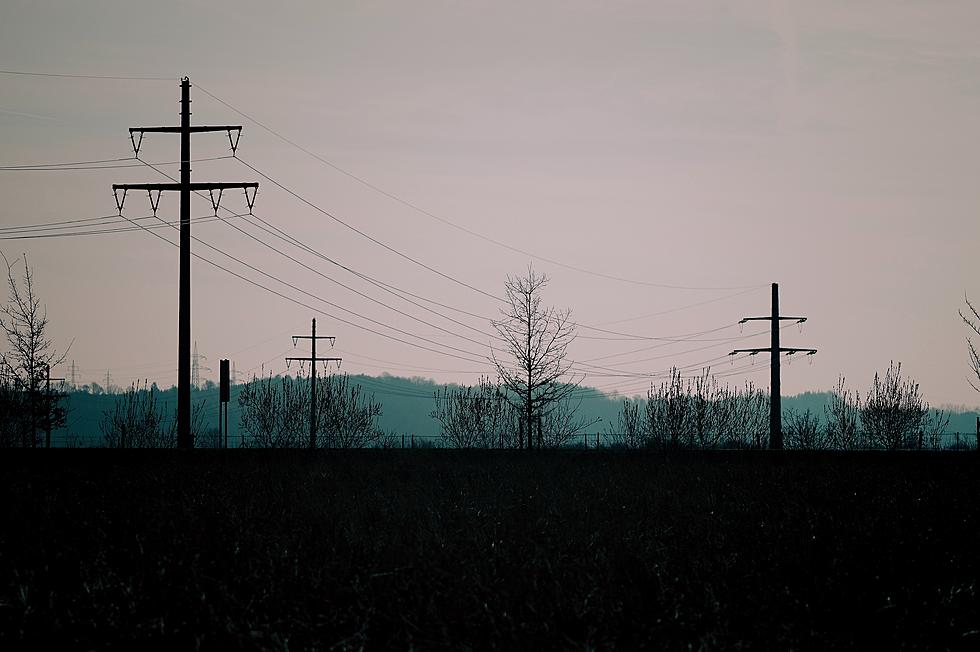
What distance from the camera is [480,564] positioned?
8891 millimetres

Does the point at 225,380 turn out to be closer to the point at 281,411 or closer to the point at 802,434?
the point at 281,411

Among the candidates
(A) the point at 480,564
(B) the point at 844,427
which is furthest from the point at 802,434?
(A) the point at 480,564

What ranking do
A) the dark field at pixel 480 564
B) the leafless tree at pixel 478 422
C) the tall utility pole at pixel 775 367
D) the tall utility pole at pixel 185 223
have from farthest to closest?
the leafless tree at pixel 478 422 → the tall utility pole at pixel 775 367 → the tall utility pole at pixel 185 223 → the dark field at pixel 480 564

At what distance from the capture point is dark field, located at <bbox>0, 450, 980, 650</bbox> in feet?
23.5

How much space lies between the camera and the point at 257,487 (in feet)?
50.0

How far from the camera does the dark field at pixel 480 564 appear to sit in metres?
7.15

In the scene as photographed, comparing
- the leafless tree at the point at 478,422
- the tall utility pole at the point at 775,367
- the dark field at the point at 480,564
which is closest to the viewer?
the dark field at the point at 480,564

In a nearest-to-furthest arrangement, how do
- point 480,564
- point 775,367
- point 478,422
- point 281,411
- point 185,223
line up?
1. point 480,564
2. point 185,223
3. point 775,367
4. point 478,422
5. point 281,411

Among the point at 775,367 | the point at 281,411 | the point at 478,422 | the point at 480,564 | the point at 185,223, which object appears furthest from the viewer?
the point at 281,411

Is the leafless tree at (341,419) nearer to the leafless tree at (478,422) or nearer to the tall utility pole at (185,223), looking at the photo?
the leafless tree at (478,422)

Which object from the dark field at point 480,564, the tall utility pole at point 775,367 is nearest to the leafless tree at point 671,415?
the tall utility pole at point 775,367

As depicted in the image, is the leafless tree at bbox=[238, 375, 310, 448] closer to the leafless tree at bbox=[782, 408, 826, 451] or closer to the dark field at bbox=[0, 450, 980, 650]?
the leafless tree at bbox=[782, 408, 826, 451]

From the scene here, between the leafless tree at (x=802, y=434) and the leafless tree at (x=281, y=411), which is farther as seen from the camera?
the leafless tree at (x=281, y=411)

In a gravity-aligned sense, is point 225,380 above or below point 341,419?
above
